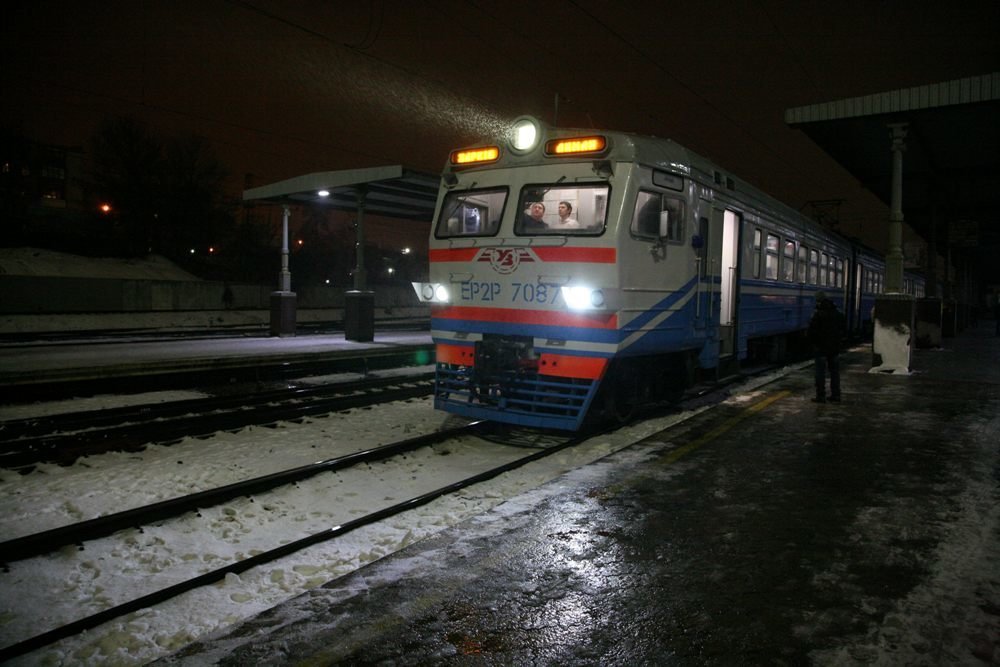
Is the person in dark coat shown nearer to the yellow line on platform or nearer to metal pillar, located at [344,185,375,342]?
the yellow line on platform

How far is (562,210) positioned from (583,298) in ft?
3.63

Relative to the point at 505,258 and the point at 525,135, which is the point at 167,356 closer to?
the point at 505,258

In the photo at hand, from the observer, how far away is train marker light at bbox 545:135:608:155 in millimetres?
7371

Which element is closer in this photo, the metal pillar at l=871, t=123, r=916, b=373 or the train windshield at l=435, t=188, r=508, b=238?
the train windshield at l=435, t=188, r=508, b=238

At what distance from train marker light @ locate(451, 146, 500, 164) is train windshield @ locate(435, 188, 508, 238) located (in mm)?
383

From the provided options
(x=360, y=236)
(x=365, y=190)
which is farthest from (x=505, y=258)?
(x=360, y=236)

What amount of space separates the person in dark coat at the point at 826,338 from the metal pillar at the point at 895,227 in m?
4.78

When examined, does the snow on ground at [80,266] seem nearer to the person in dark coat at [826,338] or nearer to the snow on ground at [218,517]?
the snow on ground at [218,517]

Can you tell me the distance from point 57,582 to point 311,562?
5.09ft

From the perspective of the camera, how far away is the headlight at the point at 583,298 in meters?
7.07

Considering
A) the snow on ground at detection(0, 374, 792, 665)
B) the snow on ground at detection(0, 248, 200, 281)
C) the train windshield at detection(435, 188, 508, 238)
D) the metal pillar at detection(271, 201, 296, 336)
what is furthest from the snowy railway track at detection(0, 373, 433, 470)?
the snow on ground at detection(0, 248, 200, 281)

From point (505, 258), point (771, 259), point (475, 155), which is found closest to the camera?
point (505, 258)

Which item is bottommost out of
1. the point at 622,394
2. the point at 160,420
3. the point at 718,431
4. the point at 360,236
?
the point at 160,420

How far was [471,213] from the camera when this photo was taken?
8.41 metres
